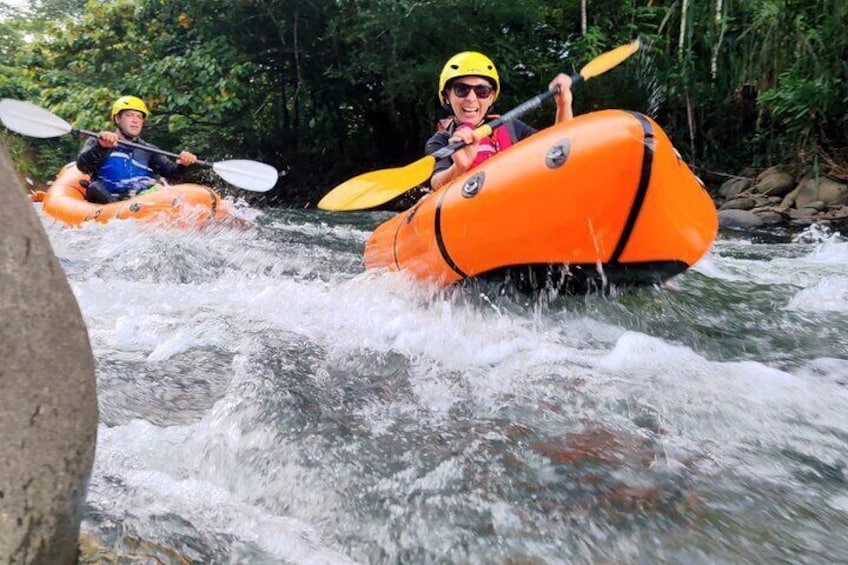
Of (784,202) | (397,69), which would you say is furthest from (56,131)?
(784,202)

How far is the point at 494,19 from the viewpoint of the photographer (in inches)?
331

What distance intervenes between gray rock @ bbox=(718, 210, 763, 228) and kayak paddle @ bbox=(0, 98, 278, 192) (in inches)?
170

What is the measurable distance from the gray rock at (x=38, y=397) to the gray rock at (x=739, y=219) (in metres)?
6.55

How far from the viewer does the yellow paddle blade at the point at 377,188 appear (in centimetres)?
378

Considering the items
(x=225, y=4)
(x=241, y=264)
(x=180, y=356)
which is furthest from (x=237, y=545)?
(x=225, y=4)

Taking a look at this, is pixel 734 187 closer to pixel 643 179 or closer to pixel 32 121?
pixel 643 179

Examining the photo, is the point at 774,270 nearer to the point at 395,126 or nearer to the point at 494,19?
the point at 494,19

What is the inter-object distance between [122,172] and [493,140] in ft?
12.2

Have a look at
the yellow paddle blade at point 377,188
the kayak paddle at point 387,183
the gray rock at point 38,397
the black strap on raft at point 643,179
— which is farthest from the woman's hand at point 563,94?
the gray rock at point 38,397

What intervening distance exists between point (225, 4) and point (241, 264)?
6546 millimetres

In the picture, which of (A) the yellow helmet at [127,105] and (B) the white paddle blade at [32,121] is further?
(A) the yellow helmet at [127,105]

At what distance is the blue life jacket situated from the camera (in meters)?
5.88

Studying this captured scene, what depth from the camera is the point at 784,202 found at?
679 centimetres

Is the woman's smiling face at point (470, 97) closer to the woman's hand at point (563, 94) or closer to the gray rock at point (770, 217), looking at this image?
the woman's hand at point (563, 94)
